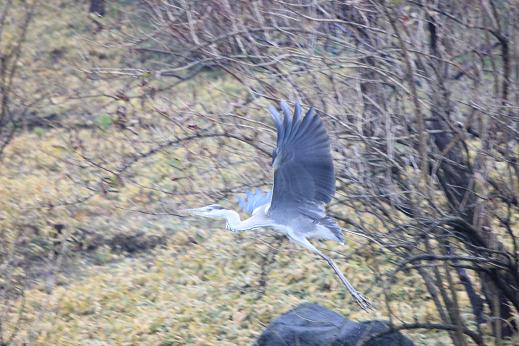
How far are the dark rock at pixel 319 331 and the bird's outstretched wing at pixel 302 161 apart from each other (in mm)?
977

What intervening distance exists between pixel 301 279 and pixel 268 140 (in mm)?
1637

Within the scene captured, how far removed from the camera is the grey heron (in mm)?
4801

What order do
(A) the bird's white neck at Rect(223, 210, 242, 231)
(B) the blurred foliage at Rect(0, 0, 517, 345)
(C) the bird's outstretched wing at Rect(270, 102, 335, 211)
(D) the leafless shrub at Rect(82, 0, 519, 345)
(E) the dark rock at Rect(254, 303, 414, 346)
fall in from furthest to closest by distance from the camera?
1. (B) the blurred foliage at Rect(0, 0, 517, 345)
2. (E) the dark rock at Rect(254, 303, 414, 346)
3. (A) the bird's white neck at Rect(223, 210, 242, 231)
4. (D) the leafless shrub at Rect(82, 0, 519, 345)
5. (C) the bird's outstretched wing at Rect(270, 102, 335, 211)

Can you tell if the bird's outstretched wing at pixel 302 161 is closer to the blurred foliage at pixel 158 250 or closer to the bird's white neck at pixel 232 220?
the bird's white neck at pixel 232 220

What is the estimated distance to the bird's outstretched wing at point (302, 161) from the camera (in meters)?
4.78

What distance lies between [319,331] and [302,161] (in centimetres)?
153

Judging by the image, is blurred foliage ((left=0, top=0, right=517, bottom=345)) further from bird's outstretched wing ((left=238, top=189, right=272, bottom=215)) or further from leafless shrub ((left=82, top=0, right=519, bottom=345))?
bird's outstretched wing ((left=238, top=189, right=272, bottom=215))

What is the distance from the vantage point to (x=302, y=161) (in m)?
4.91

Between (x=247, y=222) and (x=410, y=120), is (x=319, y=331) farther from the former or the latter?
(x=410, y=120)

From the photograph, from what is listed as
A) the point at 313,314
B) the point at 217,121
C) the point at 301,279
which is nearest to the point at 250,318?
the point at 301,279

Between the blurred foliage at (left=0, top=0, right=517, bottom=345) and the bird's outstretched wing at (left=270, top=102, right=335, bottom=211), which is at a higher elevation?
the bird's outstretched wing at (left=270, top=102, right=335, bottom=211)

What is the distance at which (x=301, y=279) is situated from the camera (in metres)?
8.14

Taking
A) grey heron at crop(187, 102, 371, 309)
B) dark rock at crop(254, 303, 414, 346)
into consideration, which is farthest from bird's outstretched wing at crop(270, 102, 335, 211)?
dark rock at crop(254, 303, 414, 346)

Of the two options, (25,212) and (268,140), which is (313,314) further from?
(25,212)
